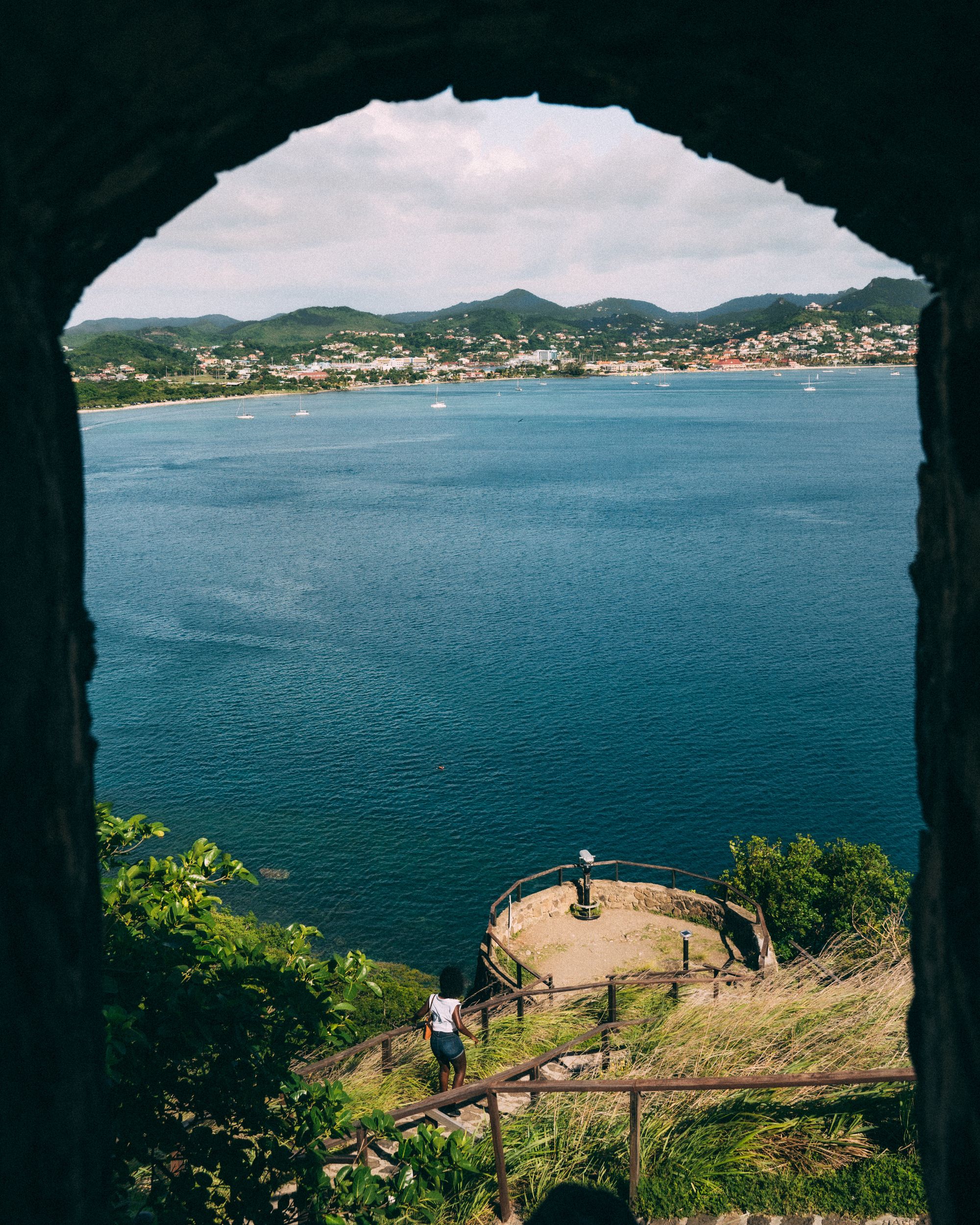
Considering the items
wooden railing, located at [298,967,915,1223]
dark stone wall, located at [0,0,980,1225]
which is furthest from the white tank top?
dark stone wall, located at [0,0,980,1225]

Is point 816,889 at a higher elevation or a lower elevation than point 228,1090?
lower

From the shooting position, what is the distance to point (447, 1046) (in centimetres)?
791

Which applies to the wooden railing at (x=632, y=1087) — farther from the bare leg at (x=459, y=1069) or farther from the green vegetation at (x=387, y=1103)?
the bare leg at (x=459, y=1069)

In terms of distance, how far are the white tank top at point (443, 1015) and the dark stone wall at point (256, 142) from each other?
5434mm

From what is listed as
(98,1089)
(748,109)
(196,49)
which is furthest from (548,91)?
(98,1089)

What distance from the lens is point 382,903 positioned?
85.3 feet

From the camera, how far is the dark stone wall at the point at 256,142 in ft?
7.89

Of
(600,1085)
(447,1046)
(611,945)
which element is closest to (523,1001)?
(611,945)

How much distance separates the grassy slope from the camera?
5.62 m

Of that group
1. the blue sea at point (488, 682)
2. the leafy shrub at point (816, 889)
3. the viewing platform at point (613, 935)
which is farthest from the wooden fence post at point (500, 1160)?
the blue sea at point (488, 682)

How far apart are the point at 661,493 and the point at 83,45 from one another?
77041 mm

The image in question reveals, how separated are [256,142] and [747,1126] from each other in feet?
21.2

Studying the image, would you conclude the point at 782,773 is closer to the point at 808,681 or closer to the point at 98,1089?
the point at 808,681

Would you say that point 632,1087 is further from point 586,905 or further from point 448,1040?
point 586,905
